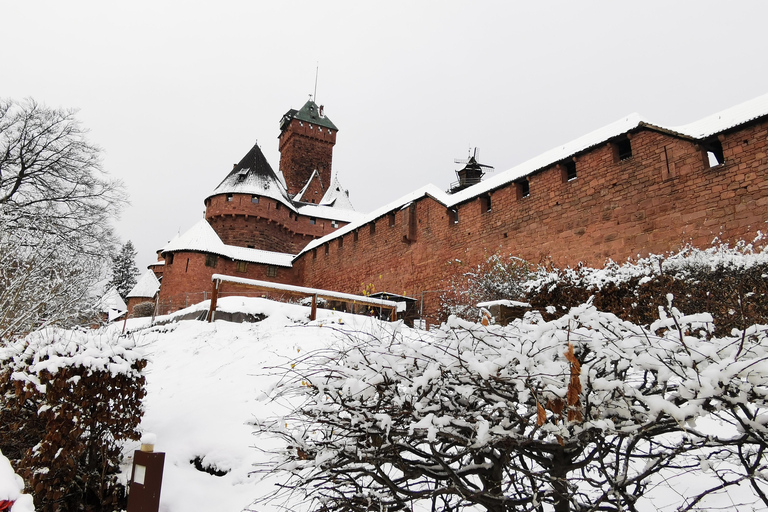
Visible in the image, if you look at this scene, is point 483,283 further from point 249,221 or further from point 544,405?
point 249,221

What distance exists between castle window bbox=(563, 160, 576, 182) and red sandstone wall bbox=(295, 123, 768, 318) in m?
0.14

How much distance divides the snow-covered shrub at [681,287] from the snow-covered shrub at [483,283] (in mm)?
1711

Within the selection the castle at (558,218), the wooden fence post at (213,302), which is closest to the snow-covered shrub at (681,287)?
the castle at (558,218)

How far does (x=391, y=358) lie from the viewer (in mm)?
2252

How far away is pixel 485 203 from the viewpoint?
16812 millimetres

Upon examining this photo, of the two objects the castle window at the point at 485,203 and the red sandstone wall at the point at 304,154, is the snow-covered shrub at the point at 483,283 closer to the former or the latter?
the castle window at the point at 485,203

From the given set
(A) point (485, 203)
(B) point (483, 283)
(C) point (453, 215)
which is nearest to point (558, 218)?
(B) point (483, 283)

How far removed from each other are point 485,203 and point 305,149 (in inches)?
1287

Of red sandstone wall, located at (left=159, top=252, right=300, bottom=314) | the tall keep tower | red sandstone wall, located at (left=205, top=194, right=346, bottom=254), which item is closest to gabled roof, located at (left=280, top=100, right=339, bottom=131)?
the tall keep tower

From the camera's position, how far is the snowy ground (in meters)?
4.24

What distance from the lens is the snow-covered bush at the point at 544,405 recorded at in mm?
1727

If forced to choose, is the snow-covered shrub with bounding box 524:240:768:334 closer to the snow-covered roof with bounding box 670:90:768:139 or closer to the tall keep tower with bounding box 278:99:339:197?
the snow-covered roof with bounding box 670:90:768:139

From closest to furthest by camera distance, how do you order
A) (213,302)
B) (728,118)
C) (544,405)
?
(544,405) → (213,302) → (728,118)

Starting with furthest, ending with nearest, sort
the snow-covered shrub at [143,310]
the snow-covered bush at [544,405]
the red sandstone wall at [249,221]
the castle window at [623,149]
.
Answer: the red sandstone wall at [249,221]
the snow-covered shrub at [143,310]
the castle window at [623,149]
the snow-covered bush at [544,405]
